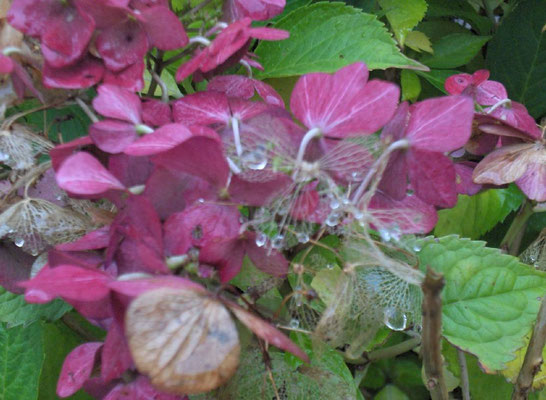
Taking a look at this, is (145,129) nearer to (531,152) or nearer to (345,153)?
(345,153)

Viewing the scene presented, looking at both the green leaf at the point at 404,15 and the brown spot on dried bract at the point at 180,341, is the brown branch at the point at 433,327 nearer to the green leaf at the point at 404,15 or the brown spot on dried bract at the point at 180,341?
the brown spot on dried bract at the point at 180,341

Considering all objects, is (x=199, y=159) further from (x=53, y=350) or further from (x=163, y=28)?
(x=53, y=350)

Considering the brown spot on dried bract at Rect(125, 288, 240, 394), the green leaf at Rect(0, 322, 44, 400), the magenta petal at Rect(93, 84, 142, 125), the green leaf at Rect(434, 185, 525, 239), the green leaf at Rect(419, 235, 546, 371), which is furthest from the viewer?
the green leaf at Rect(434, 185, 525, 239)

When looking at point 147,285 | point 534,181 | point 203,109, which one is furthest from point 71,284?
point 534,181

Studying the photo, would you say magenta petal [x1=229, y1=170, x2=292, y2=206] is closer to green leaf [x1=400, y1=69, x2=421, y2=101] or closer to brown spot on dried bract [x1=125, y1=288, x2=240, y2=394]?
brown spot on dried bract [x1=125, y1=288, x2=240, y2=394]

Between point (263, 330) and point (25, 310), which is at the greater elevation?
point (263, 330)

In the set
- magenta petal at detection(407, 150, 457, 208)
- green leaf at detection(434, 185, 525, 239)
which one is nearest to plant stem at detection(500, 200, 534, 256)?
green leaf at detection(434, 185, 525, 239)

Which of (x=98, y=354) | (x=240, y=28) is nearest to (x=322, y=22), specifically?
(x=240, y=28)
